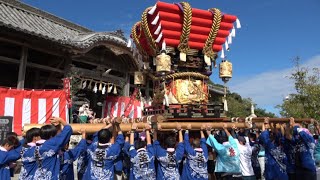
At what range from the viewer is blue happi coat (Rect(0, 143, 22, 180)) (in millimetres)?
3801

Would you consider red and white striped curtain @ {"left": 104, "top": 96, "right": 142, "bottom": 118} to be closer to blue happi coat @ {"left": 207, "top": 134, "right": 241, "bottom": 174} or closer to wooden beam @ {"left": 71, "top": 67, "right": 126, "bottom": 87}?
wooden beam @ {"left": 71, "top": 67, "right": 126, "bottom": 87}

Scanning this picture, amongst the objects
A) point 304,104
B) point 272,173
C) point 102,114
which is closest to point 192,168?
point 272,173

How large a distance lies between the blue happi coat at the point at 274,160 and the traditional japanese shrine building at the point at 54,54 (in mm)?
7186

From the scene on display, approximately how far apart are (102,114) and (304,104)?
10.0m

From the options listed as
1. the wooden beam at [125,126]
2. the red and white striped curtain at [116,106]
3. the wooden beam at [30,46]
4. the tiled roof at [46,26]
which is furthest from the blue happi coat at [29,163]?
the red and white striped curtain at [116,106]

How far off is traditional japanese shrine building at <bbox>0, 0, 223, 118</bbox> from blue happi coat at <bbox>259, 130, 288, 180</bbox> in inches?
283

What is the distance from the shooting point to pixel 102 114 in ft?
45.3

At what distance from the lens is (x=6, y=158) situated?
3.80 metres

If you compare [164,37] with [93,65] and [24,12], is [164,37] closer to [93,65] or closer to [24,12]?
[93,65]

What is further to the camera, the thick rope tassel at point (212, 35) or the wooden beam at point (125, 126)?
the thick rope tassel at point (212, 35)

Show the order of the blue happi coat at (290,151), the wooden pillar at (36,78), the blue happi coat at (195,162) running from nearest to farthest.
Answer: the blue happi coat at (195,162) → the blue happi coat at (290,151) → the wooden pillar at (36,78)

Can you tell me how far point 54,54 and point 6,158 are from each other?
24.5ft

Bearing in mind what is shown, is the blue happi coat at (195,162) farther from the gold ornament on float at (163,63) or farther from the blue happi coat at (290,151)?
the gold ornament on float at (163,63)

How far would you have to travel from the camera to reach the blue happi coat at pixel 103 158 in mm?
4012
